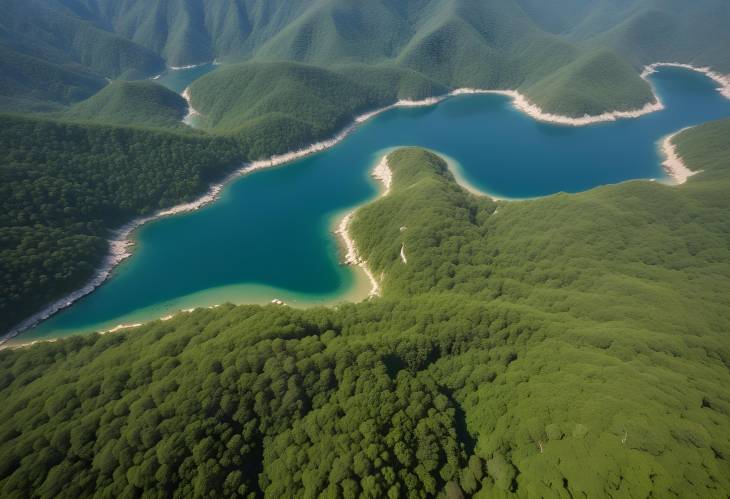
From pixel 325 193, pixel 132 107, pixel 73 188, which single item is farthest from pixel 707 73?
pixel 73 188

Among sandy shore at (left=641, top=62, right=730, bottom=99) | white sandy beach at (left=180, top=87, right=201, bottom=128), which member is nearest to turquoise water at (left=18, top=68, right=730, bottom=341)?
sandy shore at (left=641, top=62, right=730, bottom=99)

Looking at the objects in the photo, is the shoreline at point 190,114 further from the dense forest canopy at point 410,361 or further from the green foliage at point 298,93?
the dense forest canopy at point 410,361

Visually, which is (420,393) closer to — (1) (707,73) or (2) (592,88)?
(2) (592,88)

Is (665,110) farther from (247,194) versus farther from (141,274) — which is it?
(141,274)

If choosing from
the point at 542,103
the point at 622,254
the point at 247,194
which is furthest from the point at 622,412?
the point at 542,103

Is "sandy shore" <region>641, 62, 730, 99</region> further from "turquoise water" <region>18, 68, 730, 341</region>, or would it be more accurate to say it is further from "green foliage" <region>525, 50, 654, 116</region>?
"green foliage" <region>525, 50, 654, 116</region>

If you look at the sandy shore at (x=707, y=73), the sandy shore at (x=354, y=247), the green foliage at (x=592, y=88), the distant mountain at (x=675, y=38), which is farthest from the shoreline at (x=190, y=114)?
the sandy shore at (x=707, y=73)
